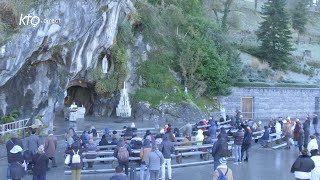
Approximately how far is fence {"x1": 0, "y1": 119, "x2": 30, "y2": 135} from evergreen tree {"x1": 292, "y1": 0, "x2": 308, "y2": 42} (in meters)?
42.9

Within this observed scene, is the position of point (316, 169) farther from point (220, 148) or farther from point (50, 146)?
point (50, 146)

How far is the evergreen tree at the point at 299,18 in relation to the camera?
5916 centimetres

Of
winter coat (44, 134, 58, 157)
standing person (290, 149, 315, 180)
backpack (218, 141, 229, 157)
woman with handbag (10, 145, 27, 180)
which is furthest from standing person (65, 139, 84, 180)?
standing person (290, 149, 315, 180)

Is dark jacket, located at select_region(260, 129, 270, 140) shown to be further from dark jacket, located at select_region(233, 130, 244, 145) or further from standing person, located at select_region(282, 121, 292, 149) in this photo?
dark jacket, located at select_region(233, 130, 244, 145)

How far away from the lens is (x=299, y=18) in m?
59.6

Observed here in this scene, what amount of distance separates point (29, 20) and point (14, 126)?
5.11 m

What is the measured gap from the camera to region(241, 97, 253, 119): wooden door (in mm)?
38784

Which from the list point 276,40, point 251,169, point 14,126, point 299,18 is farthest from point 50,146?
point 299,18

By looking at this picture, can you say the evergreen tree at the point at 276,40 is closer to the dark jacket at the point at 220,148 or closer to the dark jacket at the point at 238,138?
the dark jacket at the point at 238,138

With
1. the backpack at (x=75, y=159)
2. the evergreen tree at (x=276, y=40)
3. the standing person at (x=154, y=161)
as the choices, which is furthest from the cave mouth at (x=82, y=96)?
the standing person at (x=154, y=161)

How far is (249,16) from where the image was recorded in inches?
2447

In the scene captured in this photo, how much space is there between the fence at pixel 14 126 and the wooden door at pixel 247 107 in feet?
64.2

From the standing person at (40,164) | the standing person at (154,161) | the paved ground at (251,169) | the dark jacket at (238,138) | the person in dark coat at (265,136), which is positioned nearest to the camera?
the standing person at (40,164)

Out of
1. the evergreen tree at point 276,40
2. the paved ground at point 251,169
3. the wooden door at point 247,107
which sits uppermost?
the evergreen tree at point 276,40
